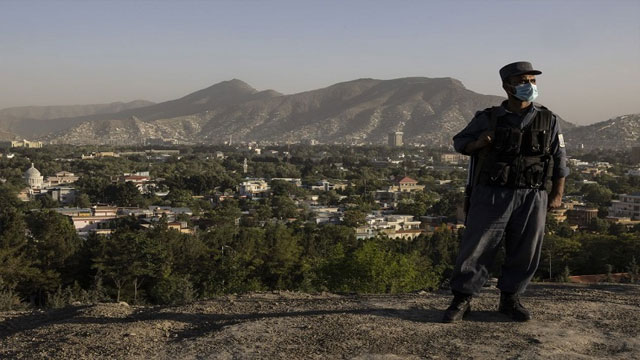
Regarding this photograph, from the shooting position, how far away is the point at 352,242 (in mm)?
30359

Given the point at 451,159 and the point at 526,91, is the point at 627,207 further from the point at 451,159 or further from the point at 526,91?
the point at 451,159

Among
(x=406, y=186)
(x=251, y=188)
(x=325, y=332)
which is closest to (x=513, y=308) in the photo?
(x=325, y=332)

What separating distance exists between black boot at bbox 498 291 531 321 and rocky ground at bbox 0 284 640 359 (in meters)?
0.06

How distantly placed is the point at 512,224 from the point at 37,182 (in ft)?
232

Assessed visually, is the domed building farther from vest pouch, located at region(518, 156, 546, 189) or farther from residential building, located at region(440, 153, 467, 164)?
residential building, located at region(440, 153, 467, 164)

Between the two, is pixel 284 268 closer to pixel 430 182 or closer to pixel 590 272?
pixel 590 272

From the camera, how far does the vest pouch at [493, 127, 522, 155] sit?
13.6 ft

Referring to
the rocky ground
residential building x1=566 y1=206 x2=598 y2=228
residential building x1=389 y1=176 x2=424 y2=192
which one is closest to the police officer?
the rocky ground

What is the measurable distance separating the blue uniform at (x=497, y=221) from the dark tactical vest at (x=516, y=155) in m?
0.05

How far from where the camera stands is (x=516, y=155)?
4.19 meters

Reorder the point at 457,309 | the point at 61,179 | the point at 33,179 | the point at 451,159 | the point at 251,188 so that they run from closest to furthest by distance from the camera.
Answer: the point at 457,309 < the point at 251,188 < the point at 33,179 < the point at 61,179 < the point at 451,159

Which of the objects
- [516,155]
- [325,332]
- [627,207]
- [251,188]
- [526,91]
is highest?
[526,91]

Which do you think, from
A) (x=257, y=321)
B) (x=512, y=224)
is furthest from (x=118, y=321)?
(x=512, y=224)

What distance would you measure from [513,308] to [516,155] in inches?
38.6
